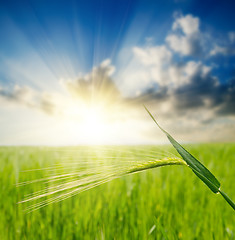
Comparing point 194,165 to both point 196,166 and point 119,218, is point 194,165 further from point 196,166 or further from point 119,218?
point 119,218

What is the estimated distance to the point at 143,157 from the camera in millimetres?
716

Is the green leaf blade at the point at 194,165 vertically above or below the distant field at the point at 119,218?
above

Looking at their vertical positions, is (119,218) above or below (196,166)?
below

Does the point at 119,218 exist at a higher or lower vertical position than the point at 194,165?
lower

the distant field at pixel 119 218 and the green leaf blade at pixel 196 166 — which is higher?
the green leaf blade at pixel 196 166

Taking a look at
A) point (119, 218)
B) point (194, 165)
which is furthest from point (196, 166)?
point (119, 218)

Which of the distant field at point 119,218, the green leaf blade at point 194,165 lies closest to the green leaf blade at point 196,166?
the green leaf blade at point 194,165

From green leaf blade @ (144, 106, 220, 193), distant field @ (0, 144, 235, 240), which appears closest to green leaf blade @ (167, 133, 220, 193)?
green leaf blade @ (144, 106, 220, 193)

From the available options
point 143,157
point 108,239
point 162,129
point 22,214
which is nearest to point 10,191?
point 22,214

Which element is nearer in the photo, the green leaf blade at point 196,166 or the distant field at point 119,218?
the green leaf blade at point 196,166

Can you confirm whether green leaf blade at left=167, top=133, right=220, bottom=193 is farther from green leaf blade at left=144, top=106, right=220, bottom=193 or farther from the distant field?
the distant field

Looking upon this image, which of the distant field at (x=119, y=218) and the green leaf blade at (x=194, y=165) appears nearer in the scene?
the green leaf blade at (x=194, y=165)

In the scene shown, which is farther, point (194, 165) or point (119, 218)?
point (119, 218)

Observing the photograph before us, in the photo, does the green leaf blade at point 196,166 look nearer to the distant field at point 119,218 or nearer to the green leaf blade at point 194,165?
the green leaf blade at point 194,165
